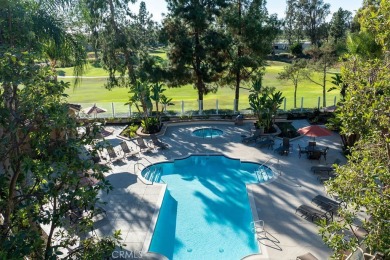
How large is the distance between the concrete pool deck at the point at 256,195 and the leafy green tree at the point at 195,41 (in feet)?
23.1

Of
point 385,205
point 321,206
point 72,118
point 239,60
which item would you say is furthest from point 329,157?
point 72,118

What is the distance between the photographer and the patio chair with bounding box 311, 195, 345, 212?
12060 mm

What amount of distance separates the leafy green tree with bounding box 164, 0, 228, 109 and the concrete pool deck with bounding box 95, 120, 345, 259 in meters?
7.03

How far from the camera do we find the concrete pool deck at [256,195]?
35.1 ft

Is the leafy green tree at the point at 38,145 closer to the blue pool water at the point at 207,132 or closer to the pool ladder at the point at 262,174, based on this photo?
the pool ladder at the point at 262,174

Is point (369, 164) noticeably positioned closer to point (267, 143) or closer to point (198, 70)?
point (267, 143)

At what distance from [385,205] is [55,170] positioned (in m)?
5.41

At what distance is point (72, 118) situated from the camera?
5324mm

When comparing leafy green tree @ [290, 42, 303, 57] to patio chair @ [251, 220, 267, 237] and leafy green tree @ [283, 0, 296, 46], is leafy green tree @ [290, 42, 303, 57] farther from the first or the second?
patio chair @ [251, 220, 267, 237]

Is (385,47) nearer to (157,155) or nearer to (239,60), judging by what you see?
(157,155)

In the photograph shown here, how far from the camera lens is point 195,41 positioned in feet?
87.1

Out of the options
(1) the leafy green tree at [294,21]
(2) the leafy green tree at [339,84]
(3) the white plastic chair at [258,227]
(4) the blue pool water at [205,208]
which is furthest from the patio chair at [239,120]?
(1) the leafy green tree at [294,21]

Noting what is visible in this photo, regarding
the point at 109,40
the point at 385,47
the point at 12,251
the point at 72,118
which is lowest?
the point at 12,251

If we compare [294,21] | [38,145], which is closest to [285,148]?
[38,145]
